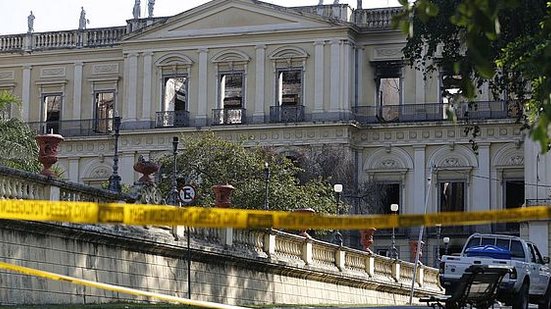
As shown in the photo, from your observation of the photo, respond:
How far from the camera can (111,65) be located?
72250 mm

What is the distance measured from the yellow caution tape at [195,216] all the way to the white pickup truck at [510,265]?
15.6 m

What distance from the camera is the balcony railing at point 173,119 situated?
68875 millimetres

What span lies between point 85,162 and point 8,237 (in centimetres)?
4934

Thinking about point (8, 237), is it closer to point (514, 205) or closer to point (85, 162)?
point (514, 205)

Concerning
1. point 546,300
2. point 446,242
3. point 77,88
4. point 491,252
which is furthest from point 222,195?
point 77,88

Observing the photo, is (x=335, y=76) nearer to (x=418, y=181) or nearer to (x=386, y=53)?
(x=386, y=53)

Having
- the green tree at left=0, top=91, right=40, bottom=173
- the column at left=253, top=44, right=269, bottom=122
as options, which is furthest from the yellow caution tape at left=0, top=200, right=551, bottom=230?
the column at left=253, top=44, right=269, bottom=122

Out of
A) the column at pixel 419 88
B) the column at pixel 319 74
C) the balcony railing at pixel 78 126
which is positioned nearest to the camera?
the column at pixel 419 88

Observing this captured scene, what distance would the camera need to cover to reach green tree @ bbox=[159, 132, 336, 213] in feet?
165

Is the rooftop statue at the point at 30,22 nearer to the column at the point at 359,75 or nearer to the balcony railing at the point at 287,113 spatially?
the balcony railing at the point at 287,113

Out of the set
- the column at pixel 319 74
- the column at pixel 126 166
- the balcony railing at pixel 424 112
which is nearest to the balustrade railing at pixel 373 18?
the column at pixel 319 74

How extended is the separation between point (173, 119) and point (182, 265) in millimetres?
41078

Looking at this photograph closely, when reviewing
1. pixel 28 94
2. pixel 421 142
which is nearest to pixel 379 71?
pixel 421 142

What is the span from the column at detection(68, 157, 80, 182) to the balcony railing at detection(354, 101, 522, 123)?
49.5 feet
